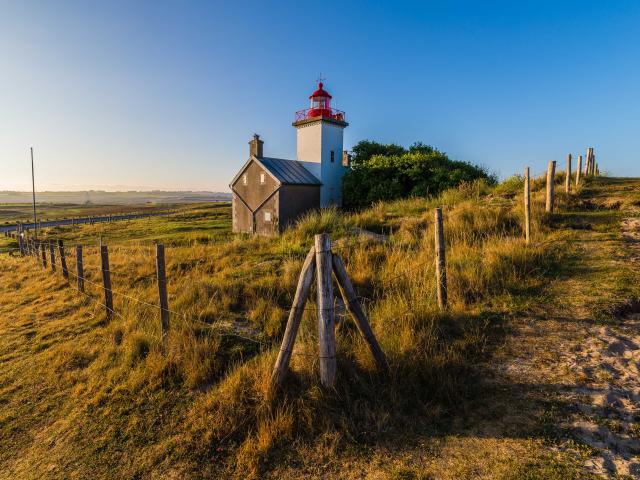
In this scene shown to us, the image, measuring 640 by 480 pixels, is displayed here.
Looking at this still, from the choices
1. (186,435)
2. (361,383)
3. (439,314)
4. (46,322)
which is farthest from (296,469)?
(46,322)

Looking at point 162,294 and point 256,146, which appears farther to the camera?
point 256,146

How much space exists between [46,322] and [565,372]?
10153mm

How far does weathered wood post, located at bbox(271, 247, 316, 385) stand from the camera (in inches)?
153

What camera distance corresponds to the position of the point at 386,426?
11.7 ft

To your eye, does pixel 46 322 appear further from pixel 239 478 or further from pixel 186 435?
pixel 239 478

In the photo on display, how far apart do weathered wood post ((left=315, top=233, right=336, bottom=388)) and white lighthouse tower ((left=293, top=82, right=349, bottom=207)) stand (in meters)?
25.2

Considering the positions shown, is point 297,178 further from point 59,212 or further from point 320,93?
point 59,212

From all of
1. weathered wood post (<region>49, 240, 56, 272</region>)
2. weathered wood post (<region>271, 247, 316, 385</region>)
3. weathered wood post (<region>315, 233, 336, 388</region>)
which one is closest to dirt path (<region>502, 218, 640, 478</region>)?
weathered wood post (<region>315, 233, 336, 388</region>)

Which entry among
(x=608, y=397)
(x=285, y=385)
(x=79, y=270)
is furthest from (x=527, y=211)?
(x=79, y=270)

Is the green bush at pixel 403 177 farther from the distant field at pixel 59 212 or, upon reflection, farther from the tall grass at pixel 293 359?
the distant field at pixel 59 212

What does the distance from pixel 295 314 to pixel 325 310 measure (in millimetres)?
372

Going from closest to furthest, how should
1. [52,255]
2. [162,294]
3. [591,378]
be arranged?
[591,378]
[162,294]
[52,255]

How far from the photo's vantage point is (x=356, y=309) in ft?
13.1

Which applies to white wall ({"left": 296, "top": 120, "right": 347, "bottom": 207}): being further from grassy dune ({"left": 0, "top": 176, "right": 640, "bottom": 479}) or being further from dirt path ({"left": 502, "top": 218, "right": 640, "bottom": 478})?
dirt path ({"left": 502, "top": 218, "right": 640, "bottom": 478})
